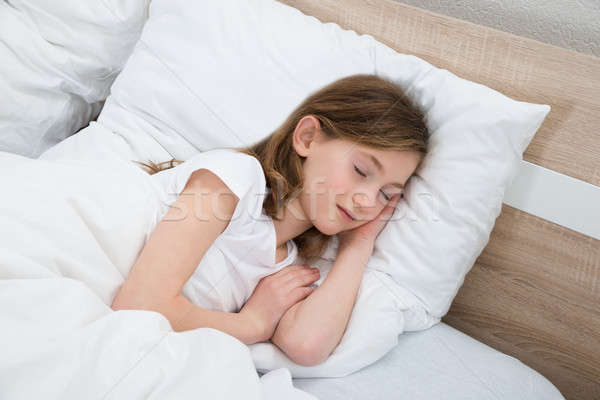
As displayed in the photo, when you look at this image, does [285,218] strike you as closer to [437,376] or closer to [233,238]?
[233,238]

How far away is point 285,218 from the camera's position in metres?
0.83

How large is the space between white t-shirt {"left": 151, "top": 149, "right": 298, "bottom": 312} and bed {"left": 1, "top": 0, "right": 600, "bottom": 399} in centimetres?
17

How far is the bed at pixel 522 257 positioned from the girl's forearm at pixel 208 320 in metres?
0.10

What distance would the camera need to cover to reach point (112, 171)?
0.76 meters

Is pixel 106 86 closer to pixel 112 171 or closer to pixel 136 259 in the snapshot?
pixel 112 171

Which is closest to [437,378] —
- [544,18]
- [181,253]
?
[181,253]

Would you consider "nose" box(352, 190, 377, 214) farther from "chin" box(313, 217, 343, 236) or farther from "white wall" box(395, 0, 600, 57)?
"white wall" box(395, 0, 600, 57)

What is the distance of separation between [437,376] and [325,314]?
18 centimetres

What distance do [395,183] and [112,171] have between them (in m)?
0.42

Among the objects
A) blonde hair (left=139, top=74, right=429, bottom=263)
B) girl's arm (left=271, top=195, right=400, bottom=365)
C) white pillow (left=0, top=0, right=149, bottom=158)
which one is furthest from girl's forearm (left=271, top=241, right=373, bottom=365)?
white pillow (left=0, top=0, right=149, bottom=158)

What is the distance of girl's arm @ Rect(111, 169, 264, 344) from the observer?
661 millimetres

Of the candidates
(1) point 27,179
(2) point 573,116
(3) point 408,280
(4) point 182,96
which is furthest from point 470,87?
(1) point 27,179

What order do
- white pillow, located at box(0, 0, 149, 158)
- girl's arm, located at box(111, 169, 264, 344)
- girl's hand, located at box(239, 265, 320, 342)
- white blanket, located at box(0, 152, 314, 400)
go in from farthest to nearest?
white pillow, located at box(0, 0, 149, 158)
girl's hand, located at box(239, 265, 320, 342)
girl's arm, located at box(111, 169, 264, 344)
white blanket, located at box(0, 152, 314, 400)

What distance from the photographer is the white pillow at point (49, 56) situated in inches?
37.4
